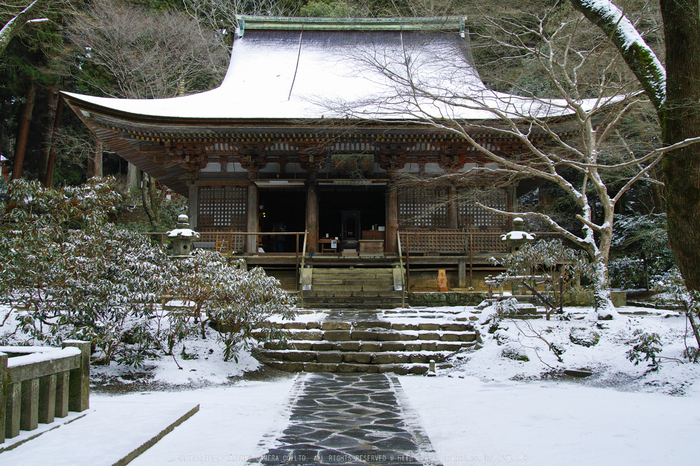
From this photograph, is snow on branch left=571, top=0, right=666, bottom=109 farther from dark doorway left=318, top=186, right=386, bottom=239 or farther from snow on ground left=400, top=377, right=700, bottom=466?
dark doorway left=318, top=186, right=386, bottom=239

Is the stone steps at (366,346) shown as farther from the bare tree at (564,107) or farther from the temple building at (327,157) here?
the temple building at (327,157)

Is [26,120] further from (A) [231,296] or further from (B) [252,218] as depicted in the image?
(A) [231,296]

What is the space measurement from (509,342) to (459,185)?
733 centimetres

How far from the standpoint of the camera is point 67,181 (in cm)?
2398

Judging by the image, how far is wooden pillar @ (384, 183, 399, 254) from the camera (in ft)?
45.3

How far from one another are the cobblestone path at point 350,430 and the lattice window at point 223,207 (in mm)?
8075

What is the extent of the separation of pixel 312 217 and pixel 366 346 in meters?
6.49

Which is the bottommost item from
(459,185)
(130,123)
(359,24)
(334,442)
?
(334,442)

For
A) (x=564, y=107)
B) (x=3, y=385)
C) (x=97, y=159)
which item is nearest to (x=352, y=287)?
(x=564, y=107)

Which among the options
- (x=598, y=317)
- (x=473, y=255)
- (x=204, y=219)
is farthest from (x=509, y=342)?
(x=204, y=219)

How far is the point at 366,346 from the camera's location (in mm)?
8211

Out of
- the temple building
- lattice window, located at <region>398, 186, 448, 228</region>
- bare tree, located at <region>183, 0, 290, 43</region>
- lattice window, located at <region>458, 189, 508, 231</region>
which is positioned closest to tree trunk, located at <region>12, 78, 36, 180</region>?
the temple building

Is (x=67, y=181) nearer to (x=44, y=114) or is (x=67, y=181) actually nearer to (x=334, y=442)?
(x=44, y=114)

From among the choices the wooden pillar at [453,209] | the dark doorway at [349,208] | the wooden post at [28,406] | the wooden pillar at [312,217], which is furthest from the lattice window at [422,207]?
the wooden post at [28,406]
